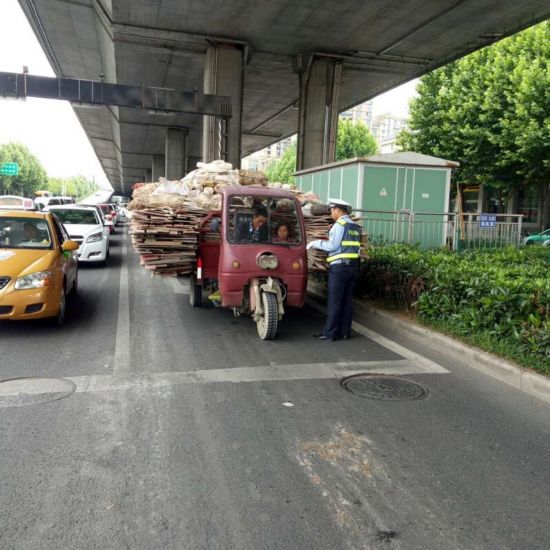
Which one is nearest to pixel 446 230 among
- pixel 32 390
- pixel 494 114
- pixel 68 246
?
pixel 68 246

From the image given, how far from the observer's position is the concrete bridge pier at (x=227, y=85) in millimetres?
24750

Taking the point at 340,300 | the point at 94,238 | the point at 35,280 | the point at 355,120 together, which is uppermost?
the point at 355,120

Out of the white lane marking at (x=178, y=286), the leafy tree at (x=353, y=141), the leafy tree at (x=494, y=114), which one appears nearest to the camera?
the white lane marking at (x=178, y=286)

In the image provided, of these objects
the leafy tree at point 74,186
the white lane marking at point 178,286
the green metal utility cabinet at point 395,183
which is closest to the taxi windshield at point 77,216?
the white lane marking at point 178,286

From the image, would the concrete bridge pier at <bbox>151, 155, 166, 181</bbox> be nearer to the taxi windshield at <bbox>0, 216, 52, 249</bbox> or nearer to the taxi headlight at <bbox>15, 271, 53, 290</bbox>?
the taxi windshield at <bbox>0, 216, 52, 249</bbox>

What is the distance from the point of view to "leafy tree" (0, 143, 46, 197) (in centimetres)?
8994

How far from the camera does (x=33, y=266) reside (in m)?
7.17

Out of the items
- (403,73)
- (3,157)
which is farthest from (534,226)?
(3,157)

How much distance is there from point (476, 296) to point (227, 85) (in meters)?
21.2

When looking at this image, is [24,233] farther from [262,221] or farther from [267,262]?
[267,262]

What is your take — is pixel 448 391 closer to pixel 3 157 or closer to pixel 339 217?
pixel 339 217

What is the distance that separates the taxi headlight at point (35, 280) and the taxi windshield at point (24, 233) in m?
0.96

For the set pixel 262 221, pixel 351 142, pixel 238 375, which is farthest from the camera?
pixel 351 142

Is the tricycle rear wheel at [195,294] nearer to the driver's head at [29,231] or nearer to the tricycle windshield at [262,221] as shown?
the tricycle windshield at [262,221]
